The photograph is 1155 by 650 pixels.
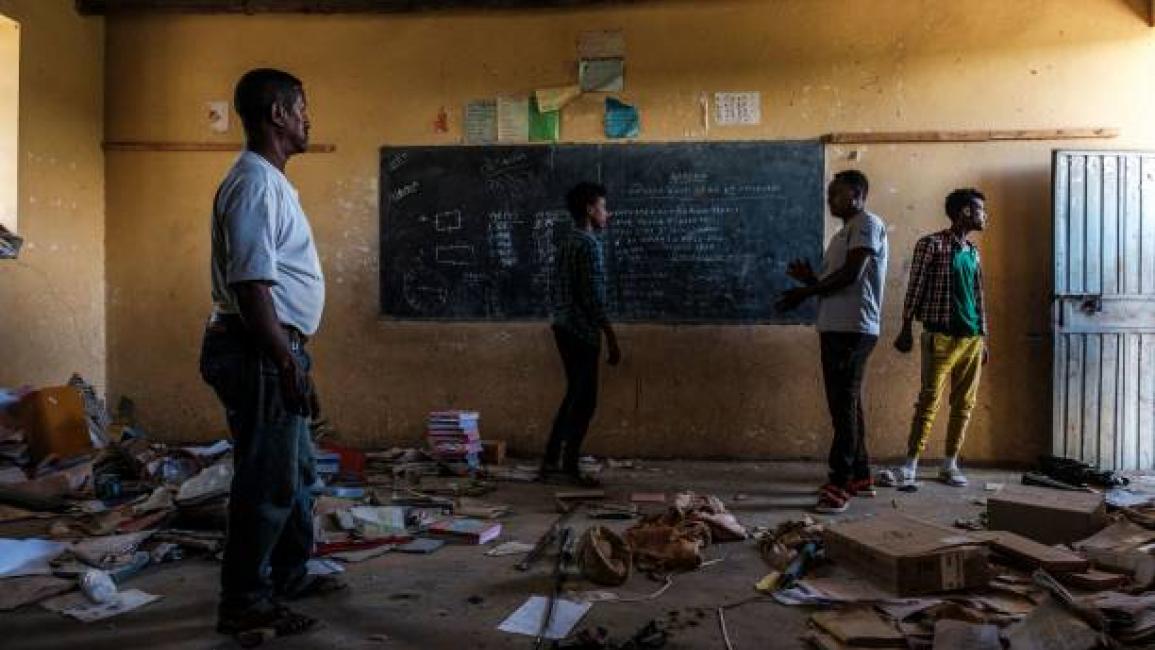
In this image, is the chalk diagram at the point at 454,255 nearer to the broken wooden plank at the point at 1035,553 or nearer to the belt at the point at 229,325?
the belt at the point at 229,325

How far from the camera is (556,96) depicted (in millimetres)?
5941

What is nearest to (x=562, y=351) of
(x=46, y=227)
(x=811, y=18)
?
(x=811, y=18)

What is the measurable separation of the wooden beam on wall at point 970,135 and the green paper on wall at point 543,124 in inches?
72.7

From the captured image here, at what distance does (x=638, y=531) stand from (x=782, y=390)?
2.53 m

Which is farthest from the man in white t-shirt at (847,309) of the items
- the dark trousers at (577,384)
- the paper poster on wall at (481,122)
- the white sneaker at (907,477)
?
the paper poster on wall at (481,122)

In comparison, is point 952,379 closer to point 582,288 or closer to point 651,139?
point 582,288

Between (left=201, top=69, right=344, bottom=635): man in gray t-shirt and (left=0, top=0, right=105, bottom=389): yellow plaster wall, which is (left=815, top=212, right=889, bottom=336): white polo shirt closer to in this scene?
(left=201, top=69, right=344, bottom=635): man in gray t-shirt

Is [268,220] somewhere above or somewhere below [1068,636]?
above

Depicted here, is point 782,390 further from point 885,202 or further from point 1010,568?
point 1010,568

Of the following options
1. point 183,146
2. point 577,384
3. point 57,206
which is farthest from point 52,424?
point 577,384

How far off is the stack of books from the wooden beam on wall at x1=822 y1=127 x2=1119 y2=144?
3124 mm

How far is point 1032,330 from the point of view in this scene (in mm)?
5730

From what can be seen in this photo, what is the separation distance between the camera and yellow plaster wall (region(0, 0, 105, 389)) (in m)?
5.53

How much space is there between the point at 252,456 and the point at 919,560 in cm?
233
